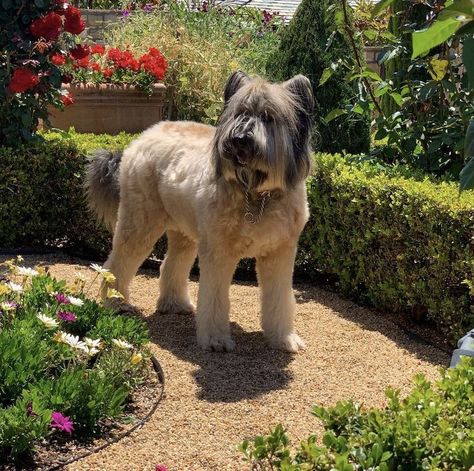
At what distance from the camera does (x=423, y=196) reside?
576 cm

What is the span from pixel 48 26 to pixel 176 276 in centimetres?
300

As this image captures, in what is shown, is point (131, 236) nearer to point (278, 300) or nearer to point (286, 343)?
point (278, 300)

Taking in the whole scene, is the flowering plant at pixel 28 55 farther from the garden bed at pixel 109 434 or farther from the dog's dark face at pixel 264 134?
the garden bed at pixel 109 434

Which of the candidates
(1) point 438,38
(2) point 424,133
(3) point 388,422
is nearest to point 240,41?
(2) point 424,133

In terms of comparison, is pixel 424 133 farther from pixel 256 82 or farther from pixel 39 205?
pixel 39 205

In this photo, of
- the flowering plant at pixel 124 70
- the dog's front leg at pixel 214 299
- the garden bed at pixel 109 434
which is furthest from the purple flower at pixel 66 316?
the flowering plant at pixel 124 70

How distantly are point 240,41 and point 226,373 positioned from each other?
808 cm

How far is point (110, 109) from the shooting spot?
9.64 meters

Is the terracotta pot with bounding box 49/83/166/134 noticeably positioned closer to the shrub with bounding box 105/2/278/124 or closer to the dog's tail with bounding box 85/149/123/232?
the shrub with bounding box 105/2/278/124

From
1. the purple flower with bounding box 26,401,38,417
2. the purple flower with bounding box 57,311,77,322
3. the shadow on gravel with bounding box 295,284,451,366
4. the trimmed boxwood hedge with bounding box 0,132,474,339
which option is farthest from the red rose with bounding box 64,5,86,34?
the purple flower with bounding box 26,401,38,417

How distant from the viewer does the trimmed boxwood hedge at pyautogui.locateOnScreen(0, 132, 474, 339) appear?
5.54 m

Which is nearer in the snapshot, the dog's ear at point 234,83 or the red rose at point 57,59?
the dog's ear at point 234,83

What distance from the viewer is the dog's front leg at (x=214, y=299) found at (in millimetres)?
5259

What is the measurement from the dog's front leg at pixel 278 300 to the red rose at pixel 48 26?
3.62m
